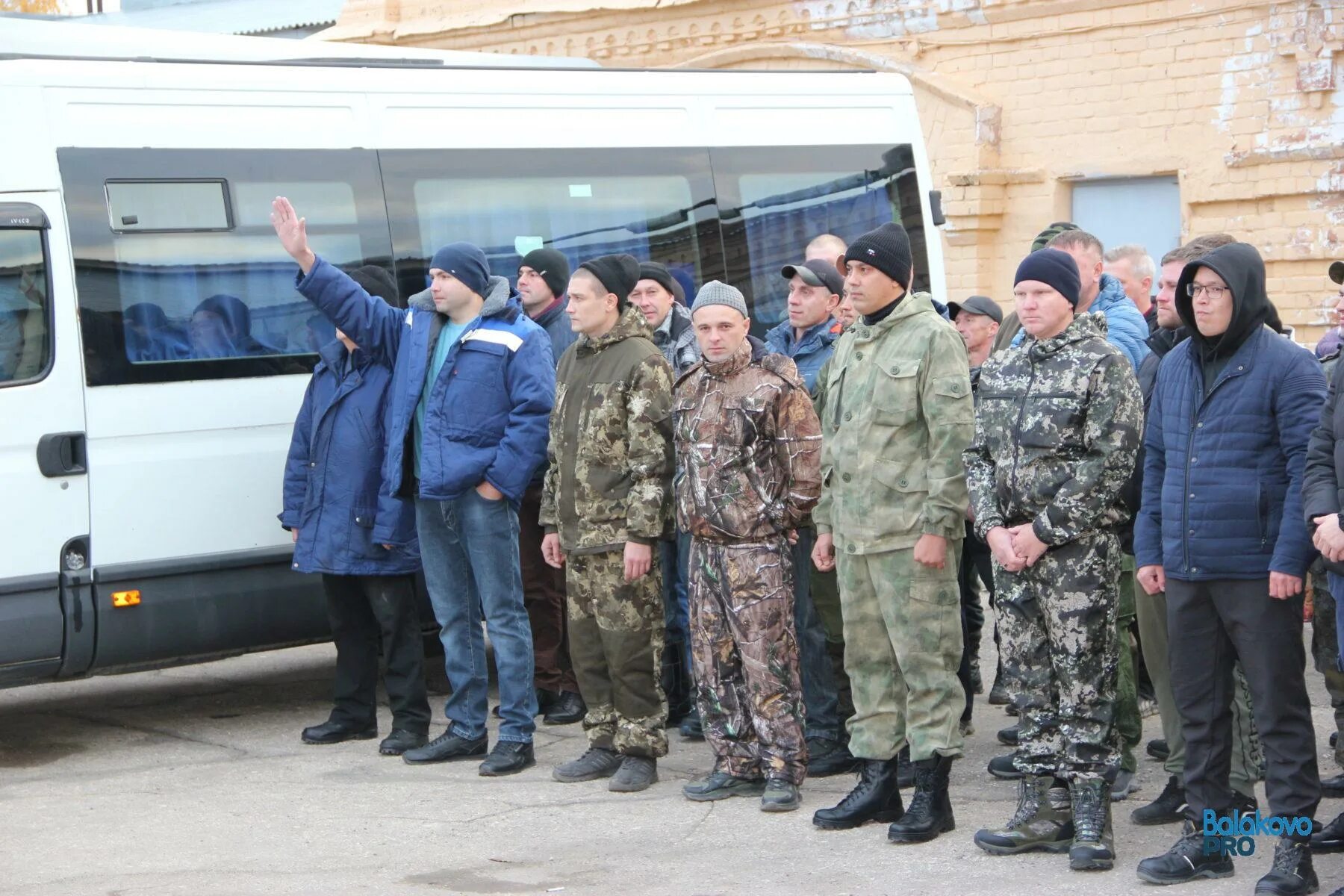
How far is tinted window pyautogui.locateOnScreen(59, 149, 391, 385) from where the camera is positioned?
702 cm

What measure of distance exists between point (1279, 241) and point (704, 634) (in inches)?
301

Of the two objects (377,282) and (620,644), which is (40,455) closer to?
(377,282)

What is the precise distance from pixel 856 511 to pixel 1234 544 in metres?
1.21

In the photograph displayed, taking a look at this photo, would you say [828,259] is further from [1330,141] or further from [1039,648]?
[1330,141]

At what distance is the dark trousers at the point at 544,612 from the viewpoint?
25.6 feet

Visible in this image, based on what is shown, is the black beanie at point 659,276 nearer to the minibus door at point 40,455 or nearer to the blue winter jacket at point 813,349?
the blue winter jacket at point 813,349

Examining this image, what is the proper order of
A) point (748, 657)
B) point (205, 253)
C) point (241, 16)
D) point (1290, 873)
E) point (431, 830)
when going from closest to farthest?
1. point (1290, 873)
2. point (431, 830)
3. point (748, 657)
4. point (205, 253)
5. point (241, 16)

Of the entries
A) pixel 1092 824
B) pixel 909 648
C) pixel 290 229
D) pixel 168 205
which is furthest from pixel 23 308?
pixel 1092 824

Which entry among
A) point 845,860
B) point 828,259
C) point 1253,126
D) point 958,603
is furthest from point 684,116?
point 1253,126

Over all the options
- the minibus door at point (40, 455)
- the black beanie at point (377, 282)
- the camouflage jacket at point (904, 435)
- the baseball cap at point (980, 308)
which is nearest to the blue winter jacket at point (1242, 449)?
the camouflage jacket at point (904, 435)

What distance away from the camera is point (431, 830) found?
5.92 m

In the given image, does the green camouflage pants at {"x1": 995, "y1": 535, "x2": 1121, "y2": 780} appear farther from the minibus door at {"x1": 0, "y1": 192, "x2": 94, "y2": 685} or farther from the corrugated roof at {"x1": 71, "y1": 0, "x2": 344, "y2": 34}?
the corrugated roof at {"x1": 71, "y1": 0, "x2": 344, "y2": 34}

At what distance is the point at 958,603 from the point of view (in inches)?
221

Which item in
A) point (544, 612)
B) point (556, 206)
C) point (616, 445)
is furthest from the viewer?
point (556, 206)
